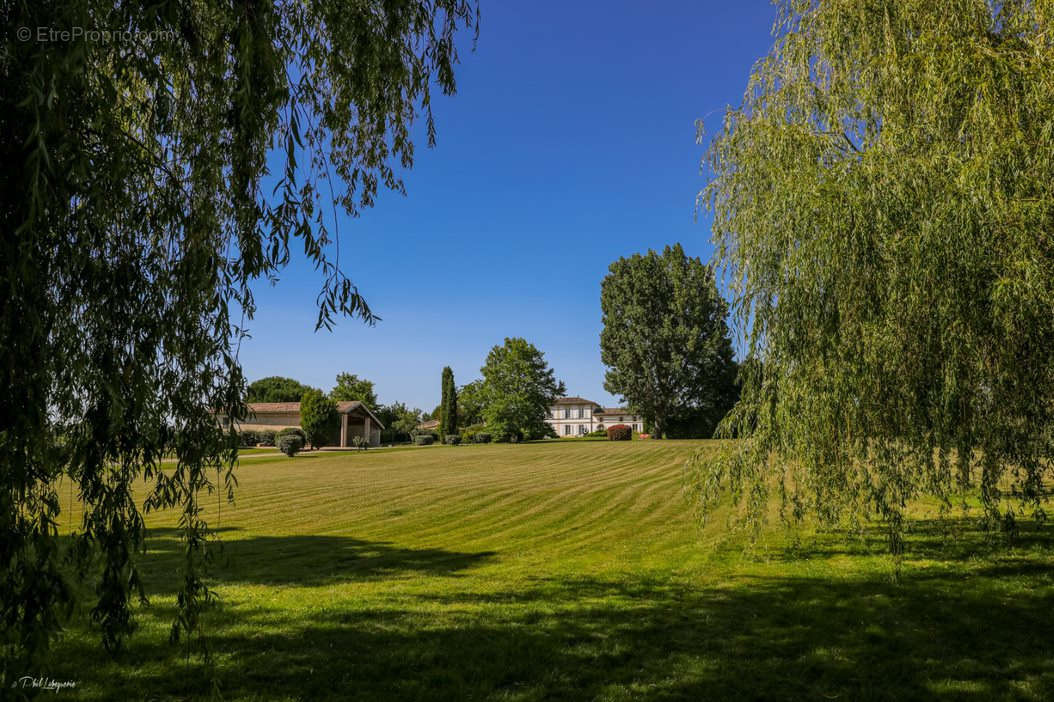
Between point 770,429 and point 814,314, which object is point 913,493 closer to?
point 770,429

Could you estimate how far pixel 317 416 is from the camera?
43.6 meters

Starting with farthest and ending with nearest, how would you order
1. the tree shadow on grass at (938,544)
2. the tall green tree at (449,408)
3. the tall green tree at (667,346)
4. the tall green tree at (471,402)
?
1. the tall green tree at (449,408)
2. the tall green tree at (471,402)
3. the tall green tree at (667,346)
4. the tree shadow on grass at (938,544)

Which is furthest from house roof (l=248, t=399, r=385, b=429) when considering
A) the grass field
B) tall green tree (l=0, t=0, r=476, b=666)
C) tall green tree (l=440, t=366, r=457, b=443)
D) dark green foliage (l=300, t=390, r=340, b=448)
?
tall green tree (l=0, t=0, r=476, b=666)

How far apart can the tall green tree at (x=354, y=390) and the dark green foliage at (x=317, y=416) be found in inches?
1071

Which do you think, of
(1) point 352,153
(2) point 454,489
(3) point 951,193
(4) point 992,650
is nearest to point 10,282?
(1) point 352,153

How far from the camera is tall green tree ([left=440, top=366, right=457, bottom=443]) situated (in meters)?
56.1

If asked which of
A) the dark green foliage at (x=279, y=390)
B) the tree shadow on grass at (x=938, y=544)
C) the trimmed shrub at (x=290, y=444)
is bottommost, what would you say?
the tree shadow on grass at (x=938, y=544)

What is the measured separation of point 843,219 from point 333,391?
72427mm

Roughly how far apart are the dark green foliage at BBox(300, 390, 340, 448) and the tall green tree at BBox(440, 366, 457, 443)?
42.0 feet

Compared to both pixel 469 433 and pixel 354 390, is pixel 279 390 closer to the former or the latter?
pixel 354 390

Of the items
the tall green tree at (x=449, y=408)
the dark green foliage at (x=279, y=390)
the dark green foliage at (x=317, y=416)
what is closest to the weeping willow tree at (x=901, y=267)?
the dark green foliage at (x=317, y=416)

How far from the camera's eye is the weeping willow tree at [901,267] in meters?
6.00

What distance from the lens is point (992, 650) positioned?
569 cm

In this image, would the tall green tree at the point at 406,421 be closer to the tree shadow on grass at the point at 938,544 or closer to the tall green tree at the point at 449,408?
the tall green tree at the point at 449,408
